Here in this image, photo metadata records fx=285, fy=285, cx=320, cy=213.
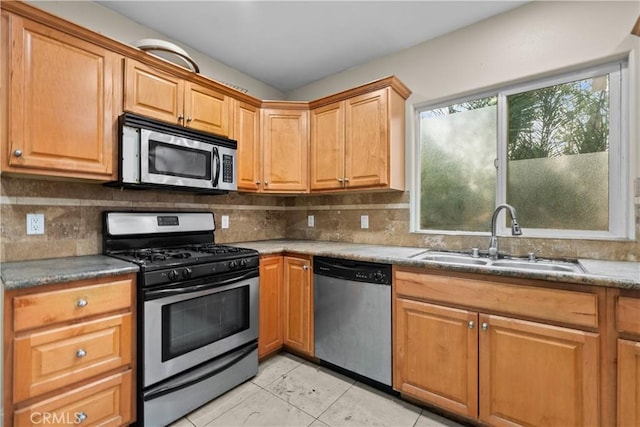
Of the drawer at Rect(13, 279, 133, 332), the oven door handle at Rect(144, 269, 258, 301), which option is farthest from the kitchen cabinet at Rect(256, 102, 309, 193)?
the drawer at Rect(13, 279, 133, 332)

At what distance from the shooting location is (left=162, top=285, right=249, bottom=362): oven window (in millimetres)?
1638

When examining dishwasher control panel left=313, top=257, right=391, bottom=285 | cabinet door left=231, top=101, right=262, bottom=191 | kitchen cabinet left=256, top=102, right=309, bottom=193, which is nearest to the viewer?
dishwasher control panel left=313, top=257, right=391, bottom=285

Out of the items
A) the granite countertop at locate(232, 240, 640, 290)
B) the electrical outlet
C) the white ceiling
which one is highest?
the white ceiling

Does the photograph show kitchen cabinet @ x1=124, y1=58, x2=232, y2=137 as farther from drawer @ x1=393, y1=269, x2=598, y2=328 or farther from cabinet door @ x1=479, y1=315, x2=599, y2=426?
cabinet door @ x1=479, y1=315, x2=599, y2=426

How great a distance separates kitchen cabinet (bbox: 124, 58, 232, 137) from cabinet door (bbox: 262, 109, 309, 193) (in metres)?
0.46

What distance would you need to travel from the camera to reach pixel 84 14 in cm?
190

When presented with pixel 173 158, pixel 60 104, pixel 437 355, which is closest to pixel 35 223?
pixel 60 104

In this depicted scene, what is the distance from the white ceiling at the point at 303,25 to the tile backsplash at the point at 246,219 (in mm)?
1281

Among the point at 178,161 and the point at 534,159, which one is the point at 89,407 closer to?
the point at 178,161

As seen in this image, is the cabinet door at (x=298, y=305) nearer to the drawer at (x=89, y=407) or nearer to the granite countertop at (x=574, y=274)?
the granite countertop at (x=574, y=274)

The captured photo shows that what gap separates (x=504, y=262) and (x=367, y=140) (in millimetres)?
1328

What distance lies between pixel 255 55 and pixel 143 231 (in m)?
1.82

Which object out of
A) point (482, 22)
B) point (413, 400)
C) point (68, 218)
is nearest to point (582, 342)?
point (413, 400)

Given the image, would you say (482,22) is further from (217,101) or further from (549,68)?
(217,101)
